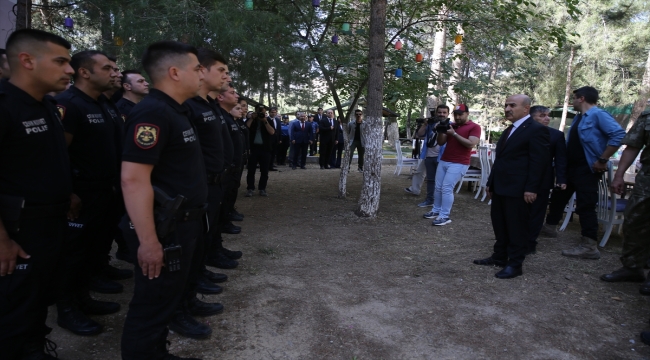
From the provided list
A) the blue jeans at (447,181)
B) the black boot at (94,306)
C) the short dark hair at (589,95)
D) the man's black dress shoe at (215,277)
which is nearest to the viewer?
the black boot at (94,306)

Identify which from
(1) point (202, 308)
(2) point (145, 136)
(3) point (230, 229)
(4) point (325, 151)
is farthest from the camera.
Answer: (4) point (325, 151)

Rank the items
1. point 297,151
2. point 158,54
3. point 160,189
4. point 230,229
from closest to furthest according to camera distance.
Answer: point 160,189
point 158,54
point 230,229
point 297,151

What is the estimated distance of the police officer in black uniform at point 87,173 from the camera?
10.2ft

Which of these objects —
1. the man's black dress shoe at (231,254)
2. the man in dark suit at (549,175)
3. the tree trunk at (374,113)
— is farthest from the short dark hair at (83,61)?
the man in dark suit at (549,175)

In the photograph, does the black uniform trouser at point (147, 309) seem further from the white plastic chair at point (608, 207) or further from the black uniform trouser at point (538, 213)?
the white plastic chair at point (608, 207)

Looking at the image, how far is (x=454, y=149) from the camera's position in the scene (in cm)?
658

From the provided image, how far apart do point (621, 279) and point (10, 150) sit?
210 inches

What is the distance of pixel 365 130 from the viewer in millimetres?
6883

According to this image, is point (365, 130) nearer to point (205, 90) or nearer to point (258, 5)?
point (258, 5)

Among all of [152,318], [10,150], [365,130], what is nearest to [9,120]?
[10,150]

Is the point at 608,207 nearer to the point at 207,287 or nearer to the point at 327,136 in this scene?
the point at 207,287

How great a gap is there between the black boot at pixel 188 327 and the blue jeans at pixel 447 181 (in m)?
4.60

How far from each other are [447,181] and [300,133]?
801 cm

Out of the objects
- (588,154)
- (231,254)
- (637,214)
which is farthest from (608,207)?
(231,254)
